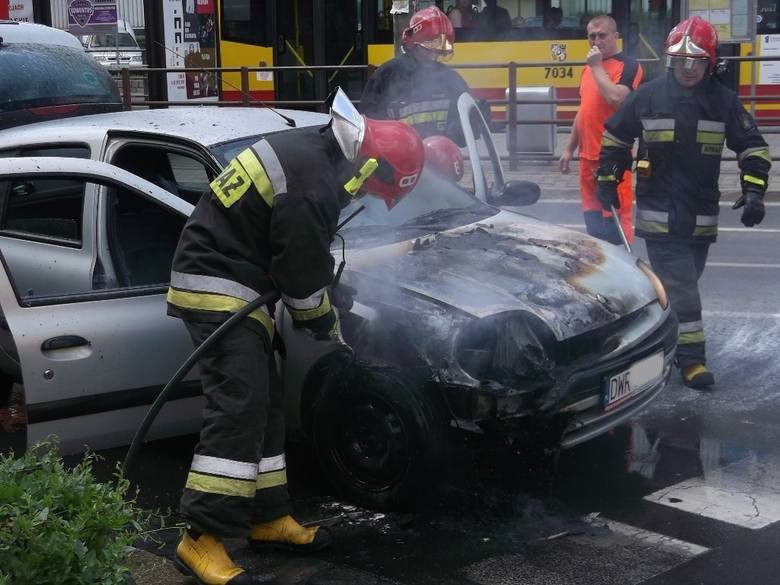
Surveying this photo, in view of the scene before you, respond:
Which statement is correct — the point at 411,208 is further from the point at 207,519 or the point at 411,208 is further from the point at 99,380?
the point at 207,519

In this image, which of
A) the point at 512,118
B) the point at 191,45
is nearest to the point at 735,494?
the point at 512,118

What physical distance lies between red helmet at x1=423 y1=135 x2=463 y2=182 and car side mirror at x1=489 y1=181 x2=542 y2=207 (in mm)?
239

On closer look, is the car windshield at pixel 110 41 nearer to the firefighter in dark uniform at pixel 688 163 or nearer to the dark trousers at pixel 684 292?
the firefighter in dark uniform at pixel 688 163

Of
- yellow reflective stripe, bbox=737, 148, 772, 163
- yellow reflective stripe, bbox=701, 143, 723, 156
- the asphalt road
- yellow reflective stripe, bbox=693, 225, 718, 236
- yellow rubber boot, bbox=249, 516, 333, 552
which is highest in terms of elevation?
yellow reflective stripe, bbox=701, 143, 723, 156

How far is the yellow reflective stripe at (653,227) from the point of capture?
619 centimetres

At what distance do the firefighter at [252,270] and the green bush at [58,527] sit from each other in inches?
27.7

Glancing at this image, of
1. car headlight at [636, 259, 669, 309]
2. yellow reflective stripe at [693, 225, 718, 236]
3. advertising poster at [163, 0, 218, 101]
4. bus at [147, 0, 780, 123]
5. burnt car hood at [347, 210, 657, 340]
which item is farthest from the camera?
advertising poster at [163, 0, 218, 101]

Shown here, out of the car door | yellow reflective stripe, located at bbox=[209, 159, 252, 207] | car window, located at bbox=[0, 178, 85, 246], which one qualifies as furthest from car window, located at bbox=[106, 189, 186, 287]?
yellow reflective stripe, located at bbox=[209, 159, 252, 207]

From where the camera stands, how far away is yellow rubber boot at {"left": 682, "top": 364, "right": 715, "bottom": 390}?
6059mm

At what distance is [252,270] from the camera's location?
3924 mm

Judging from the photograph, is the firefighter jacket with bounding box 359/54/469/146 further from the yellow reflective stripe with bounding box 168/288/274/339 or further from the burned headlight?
the yellow reflective stripe with bounding box 168/288/274/339

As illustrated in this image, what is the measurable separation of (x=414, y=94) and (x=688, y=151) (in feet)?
5.21

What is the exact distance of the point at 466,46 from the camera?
56.8 ft

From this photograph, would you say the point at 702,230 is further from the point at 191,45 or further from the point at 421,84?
the point at 191,45
